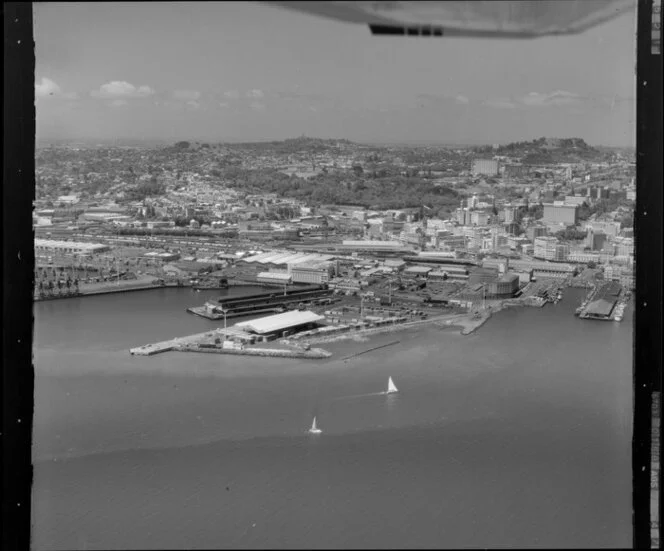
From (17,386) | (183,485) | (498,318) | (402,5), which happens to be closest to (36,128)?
(17,386)

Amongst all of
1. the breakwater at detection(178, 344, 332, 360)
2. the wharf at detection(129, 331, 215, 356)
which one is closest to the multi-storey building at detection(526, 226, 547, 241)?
the breakwater at detection(178, 344, 332, 360)

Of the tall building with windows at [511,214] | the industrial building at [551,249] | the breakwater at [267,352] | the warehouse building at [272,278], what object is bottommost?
the breakwater at [267,352]

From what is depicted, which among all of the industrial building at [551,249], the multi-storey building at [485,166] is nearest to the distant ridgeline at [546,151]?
the multi-storey building at [485,166]

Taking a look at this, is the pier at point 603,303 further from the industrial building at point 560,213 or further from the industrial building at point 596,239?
the industrial building at point 560,213

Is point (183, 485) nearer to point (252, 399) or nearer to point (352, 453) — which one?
point (252, 399)

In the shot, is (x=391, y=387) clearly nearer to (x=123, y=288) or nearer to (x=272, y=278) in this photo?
(x=272, y=278)
